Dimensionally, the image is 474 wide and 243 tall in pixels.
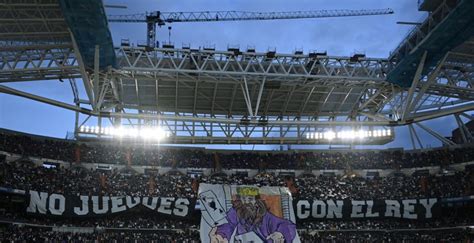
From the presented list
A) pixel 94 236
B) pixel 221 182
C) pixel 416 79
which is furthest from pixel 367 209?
pixel 94 236

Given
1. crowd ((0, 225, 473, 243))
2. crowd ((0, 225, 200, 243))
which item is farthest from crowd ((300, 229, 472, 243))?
crowd ((0, 225, 200, 243))

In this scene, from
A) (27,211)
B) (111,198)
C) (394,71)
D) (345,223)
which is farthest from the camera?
(345,223)

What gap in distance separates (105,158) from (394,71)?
3047 cm

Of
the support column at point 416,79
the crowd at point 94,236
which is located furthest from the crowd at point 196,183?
the support column at point 416,79

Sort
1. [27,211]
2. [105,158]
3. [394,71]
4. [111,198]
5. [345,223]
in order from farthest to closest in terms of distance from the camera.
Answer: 1. [105,158]
2. [345,223]
3. [111,198]
4. [27,211]
5. [394,71]

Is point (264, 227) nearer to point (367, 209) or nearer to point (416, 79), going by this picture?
point (367, 209)

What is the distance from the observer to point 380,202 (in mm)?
49094

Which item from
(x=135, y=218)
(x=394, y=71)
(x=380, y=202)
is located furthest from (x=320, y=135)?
(x=135, y=218)

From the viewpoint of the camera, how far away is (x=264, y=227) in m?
44.6

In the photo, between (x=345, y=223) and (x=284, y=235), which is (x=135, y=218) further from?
(x=345, y=223)

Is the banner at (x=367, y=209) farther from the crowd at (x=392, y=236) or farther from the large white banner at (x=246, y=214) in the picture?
the large white banner at (x=246, y=214)

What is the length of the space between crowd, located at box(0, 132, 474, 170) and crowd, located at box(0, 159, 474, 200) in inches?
69.1

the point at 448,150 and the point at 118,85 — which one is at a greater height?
the point at 118,85

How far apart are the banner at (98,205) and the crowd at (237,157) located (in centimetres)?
807
